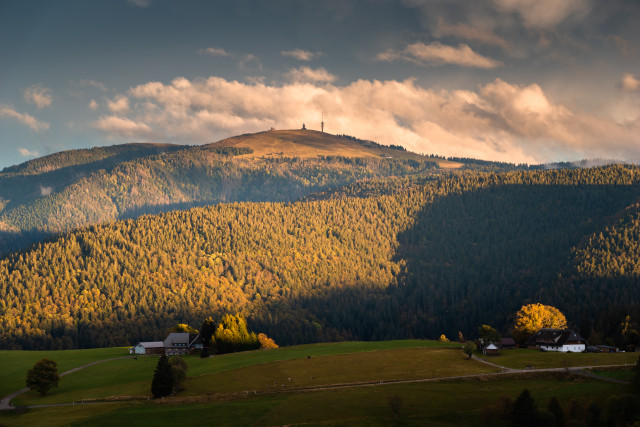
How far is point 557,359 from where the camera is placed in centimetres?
11412

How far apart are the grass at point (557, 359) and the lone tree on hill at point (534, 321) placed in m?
24.1

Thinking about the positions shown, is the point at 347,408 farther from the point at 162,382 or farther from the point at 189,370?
the point at 189,370

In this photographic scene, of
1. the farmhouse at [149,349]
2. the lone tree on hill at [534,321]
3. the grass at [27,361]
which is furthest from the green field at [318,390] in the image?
the lone tree on hill at [534,321]

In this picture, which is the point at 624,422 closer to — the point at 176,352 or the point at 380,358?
the point at 380,358

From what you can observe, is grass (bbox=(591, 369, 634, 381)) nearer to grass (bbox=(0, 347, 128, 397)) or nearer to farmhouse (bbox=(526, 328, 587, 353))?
farmhouse (bbox=(526, 328, 587, 353))

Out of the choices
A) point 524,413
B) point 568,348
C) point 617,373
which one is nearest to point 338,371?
point 524,413

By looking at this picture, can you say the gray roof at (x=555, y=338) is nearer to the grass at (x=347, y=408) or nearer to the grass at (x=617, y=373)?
the grass at (x=617, y=373)

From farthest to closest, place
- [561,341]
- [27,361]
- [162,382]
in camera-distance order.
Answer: [27,361]
[561,341]
[162,382]

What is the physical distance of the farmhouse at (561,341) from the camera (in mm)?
133625

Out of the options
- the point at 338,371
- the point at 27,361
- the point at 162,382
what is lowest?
the point at 27,361

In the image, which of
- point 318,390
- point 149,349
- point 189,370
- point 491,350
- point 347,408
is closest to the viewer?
point 347,408

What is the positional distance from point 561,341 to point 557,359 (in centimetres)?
2163

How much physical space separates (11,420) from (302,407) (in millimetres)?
43369

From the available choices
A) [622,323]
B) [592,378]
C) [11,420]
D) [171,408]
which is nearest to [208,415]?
[171,408]
